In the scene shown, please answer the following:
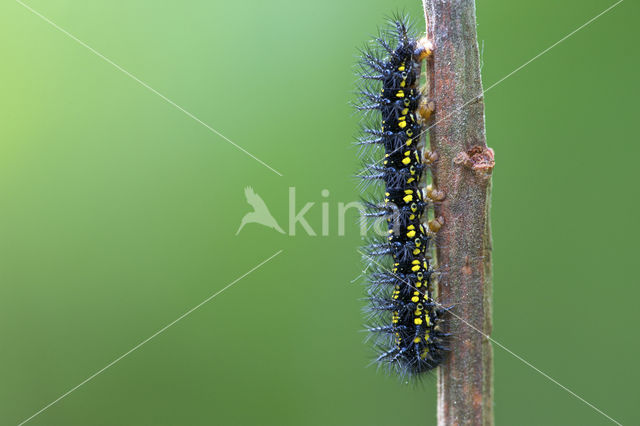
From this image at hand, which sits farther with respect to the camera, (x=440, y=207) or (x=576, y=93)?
(x=576, y=93)

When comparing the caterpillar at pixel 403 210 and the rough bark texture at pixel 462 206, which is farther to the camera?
the caterpillar at pixel 403 210

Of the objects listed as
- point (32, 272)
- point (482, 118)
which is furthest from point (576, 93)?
point (32, 272)

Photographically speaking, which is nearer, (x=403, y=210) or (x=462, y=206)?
(x=462, y=206)

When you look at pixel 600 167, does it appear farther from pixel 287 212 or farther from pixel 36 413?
pixel 36 413
